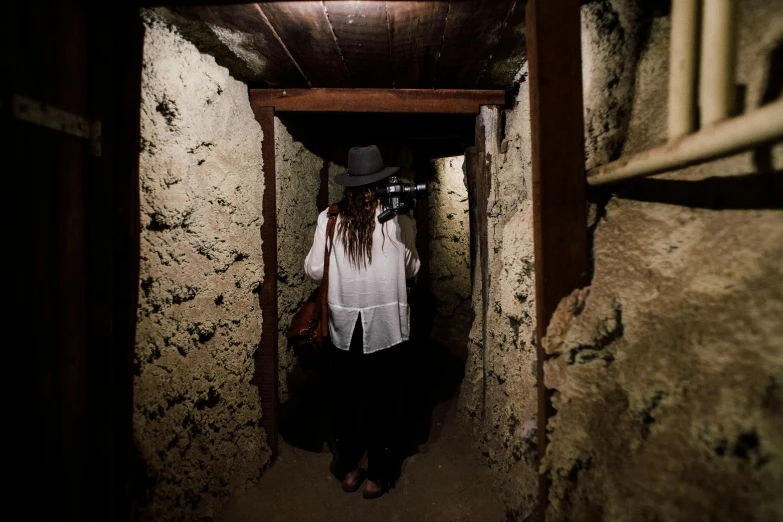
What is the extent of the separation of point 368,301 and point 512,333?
2.59ft

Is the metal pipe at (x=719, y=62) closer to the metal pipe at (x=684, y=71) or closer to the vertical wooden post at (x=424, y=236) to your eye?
the metal pipe at (x=684, y=71)

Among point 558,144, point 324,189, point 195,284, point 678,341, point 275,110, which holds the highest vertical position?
point 275,110

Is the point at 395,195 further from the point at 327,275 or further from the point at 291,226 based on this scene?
the point at 291,226

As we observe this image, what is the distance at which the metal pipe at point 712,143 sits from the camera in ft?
1.87

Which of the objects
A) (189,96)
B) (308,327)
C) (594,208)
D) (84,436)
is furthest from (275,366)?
(594,208)

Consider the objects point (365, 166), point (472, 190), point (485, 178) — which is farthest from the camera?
point (472, 190)

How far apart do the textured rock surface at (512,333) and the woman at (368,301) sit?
555mm

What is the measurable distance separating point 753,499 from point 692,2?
1029 mm

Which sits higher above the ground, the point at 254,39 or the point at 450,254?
the point at 254,39

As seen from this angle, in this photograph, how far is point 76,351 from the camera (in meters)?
1.10

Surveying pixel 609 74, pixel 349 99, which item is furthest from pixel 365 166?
pixel 609 74

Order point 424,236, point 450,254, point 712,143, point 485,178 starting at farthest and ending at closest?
point 424,236, point 450,254, point 485,178, point 712,143

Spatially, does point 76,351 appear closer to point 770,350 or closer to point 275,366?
point 275,366

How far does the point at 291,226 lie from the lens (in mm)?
2520
